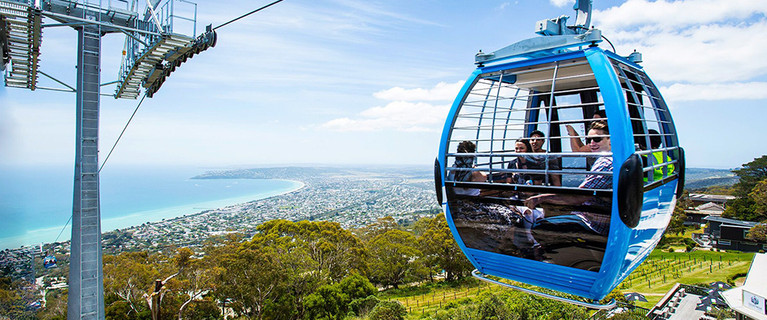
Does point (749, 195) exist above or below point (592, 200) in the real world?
below

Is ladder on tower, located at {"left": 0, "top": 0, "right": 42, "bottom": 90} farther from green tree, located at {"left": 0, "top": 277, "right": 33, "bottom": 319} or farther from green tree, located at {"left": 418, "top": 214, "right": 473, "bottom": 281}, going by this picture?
green tree, located at {"left": 418, "top": 214, "right": 473, "bottom": 281}

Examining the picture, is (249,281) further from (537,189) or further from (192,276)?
→ (537,189)

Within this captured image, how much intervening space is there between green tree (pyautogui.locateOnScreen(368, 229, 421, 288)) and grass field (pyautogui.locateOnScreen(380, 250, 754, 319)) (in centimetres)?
73

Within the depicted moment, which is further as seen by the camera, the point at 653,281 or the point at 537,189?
the point at 653,281

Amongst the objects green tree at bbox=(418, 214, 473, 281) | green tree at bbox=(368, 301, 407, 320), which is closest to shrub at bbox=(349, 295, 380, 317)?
green tree at bbox=(368, 301, 407, 320)

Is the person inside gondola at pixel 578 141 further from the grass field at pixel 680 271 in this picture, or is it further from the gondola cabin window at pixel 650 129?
the grass field at pixel 680 271

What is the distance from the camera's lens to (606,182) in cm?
224

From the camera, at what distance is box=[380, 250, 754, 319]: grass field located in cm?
1692

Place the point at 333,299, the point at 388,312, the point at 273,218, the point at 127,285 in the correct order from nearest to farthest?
the point at 127,285
the point at 388,312
the point at 333,299
the point at 273,218

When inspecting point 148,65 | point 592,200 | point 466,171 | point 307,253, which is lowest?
point 307,253

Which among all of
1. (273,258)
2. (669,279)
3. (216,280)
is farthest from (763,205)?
(216,280)

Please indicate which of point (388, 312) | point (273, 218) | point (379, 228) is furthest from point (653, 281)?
point (273, 218)

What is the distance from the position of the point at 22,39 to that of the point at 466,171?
519cm

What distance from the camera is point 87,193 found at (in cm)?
548
